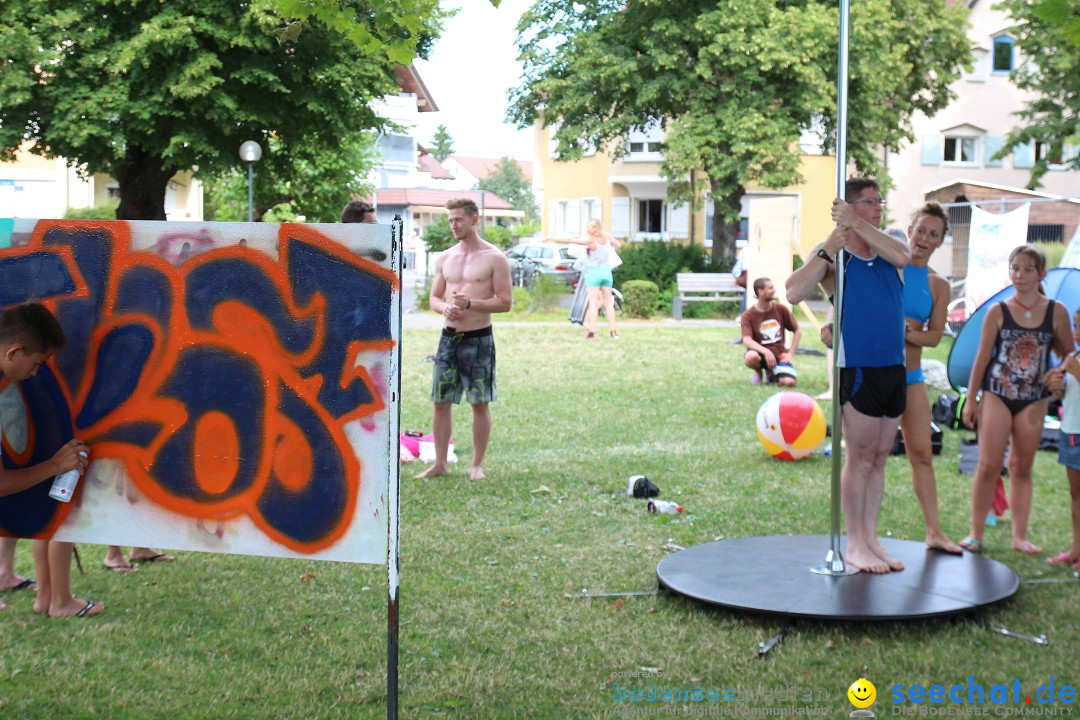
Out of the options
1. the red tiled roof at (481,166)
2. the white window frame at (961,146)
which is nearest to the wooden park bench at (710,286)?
the white window frame at (961,146)

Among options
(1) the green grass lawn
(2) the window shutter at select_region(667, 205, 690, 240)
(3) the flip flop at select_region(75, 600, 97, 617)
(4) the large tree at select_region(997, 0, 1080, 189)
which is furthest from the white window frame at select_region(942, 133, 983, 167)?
(3) the flip flop at select_region(75, 600, 97, 617)

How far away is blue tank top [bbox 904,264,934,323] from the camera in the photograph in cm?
648

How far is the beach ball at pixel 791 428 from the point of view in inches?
370

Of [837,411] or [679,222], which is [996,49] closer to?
[679,222]

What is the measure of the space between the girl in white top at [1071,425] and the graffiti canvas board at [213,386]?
13.8 ft

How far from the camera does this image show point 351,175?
3359cm

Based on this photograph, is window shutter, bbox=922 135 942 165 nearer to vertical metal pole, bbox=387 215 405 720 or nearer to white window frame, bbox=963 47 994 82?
white window frame, bbox=963 47 994 82

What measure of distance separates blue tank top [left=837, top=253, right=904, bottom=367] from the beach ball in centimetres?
363

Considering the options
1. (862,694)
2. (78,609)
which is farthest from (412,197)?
(862,694)

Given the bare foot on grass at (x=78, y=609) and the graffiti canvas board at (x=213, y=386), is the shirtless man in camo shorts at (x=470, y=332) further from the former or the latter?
the graffiti canvas board at (x=213, y=386)

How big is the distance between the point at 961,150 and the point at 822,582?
4705 cm

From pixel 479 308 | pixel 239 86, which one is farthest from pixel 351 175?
pixel 479 308

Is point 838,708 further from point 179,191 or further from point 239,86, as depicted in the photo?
point 179,191

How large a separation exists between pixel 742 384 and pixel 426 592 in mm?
9287
